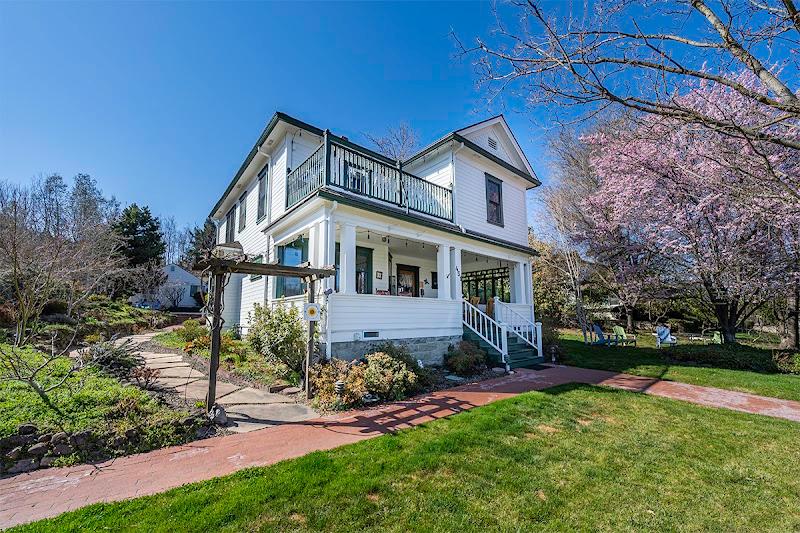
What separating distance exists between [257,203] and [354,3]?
746 cm

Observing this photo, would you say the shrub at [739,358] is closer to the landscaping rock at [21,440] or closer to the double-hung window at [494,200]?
the double-hung window at [494,200]

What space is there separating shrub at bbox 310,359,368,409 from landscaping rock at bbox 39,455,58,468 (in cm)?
320

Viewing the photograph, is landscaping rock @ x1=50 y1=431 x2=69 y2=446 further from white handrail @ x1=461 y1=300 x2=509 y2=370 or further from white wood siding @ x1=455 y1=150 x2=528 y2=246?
white wood siding @ x1=455 y1=150 x2=528 y2=246

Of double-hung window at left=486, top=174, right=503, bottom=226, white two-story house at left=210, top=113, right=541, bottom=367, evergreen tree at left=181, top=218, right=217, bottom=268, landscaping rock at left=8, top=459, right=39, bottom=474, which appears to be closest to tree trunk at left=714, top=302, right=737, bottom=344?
white two-story house at left=210, top=113, right=541, bottom=367

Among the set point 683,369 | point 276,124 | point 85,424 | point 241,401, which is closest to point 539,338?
point 683,369

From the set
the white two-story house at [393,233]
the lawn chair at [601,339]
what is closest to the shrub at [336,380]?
the white two-story house at [393,233]

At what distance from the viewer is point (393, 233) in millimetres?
8859

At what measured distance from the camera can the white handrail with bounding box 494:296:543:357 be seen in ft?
36.4

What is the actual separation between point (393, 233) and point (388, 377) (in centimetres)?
390

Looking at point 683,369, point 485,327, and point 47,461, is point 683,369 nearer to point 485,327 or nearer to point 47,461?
point 485,327

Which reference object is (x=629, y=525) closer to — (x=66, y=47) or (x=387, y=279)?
(x=387, y=279)

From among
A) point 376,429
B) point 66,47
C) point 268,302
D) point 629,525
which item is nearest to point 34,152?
point 66,47

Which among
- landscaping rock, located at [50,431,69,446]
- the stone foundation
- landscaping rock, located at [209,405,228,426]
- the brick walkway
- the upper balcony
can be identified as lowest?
the brick walkway

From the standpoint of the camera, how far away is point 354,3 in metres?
8.05
